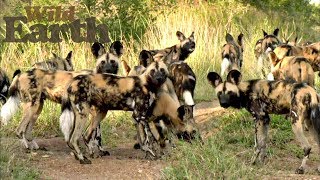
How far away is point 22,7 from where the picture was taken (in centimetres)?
1180

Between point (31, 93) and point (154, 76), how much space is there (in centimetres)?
118

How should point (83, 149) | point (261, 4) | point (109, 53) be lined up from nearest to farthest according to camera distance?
1. point (83, 149)
2. point (109, 53)
3. point (261, 4)

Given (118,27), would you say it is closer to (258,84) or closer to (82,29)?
(82,29)

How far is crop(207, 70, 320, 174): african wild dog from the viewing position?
4.98 meters

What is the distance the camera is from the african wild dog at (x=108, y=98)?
17.5 ft

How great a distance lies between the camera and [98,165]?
16.9ft

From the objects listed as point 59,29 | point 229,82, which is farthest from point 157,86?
point 59,29

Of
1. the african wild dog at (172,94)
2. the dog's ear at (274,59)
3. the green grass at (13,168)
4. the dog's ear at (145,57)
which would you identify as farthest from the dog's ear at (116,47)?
the green grass at (13,168)

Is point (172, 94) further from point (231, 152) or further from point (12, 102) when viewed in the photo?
point (12, 102)

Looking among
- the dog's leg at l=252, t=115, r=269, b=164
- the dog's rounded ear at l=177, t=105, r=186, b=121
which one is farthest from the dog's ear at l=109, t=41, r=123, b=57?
the dog's leg at l=252, t=115, r=269, b=164

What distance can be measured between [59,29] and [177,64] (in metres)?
4.70

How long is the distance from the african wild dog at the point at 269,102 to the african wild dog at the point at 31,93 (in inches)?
55.7

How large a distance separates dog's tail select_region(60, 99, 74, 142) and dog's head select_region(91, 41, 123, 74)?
109 centimetres

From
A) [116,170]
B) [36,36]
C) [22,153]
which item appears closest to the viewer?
[116,170]
